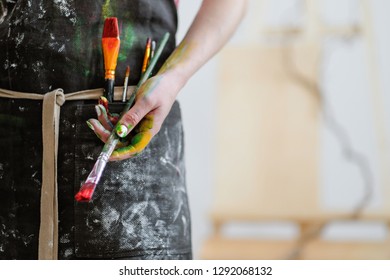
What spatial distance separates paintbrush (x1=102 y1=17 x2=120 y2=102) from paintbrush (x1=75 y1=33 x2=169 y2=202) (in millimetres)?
32

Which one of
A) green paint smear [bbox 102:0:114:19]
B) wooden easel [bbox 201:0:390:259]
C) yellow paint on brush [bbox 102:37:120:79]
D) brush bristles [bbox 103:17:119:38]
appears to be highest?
wooden easel [bbox 201:0:390:259]

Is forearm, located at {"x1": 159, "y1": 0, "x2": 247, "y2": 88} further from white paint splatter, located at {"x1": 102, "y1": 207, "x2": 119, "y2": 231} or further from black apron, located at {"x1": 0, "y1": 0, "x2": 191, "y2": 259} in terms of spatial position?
white paint splatter, located at {"x1": 102, "y1": 207, "x2": 119, "y2": 231}

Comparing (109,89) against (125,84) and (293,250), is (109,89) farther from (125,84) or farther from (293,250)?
(293,250)

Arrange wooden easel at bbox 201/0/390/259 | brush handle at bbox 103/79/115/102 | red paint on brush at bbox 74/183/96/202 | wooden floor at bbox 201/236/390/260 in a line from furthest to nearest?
wooden easel at bbox 201/0/390/259, wooden floor at bbox 201/236/390/260, brush handle at bbox 103/79/115/102, red paint on brush at bbox 74/183/96/202

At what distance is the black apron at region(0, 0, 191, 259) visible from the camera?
861 mm

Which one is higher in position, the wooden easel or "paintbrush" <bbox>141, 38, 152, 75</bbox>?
the wooden easel

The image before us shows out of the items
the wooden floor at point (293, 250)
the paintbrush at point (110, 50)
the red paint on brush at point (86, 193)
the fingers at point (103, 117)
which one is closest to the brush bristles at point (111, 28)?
the paintbrush at point (110, 50)

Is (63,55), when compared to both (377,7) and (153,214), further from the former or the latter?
(377,7)

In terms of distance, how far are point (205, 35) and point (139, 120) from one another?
20 centimetres

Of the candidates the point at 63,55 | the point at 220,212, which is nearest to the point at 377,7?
the point at 220,212

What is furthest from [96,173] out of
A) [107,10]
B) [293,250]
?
[293,250]

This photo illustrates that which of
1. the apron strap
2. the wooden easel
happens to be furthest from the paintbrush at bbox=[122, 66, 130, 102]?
the wooden easel

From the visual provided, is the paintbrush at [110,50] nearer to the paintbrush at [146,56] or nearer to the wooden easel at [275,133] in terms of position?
the paintbrush at [146,56]

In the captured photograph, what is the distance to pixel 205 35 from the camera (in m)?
0.91
